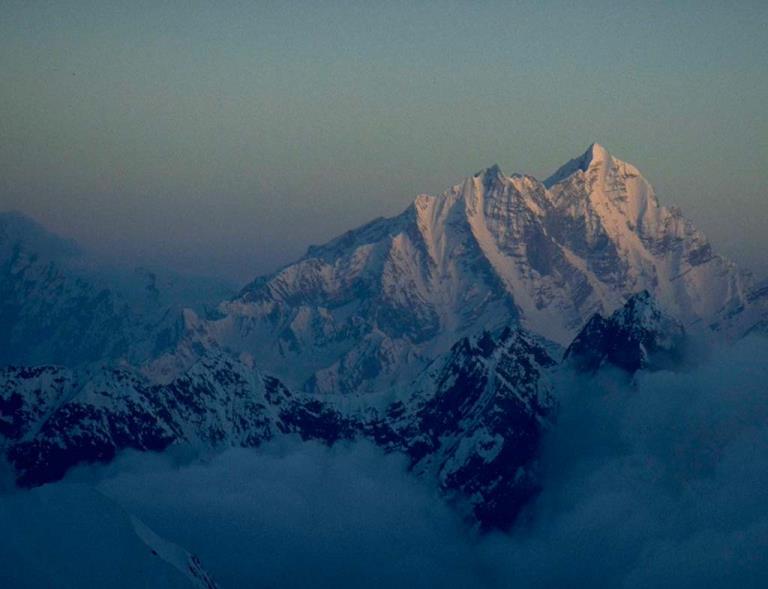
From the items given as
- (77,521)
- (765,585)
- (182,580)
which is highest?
(77,521)

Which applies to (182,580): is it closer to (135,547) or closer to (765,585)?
(135,547)

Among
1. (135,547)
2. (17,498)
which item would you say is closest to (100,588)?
(135,547)

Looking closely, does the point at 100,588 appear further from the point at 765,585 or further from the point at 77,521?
the point at 765,585

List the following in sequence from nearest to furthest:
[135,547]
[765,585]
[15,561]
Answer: [15,561]
[135,547]
[765,585]

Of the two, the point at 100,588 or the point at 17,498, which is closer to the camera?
the point at 100,588

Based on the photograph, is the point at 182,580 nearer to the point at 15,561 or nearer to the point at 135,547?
the point at 135,547

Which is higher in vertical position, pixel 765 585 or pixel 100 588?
pixel 100 588

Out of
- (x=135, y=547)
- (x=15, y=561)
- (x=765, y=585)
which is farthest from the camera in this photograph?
(x=765, y=585)

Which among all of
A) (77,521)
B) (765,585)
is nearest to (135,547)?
(77,521)

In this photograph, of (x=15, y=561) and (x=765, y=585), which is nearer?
(x=15, y=561)
